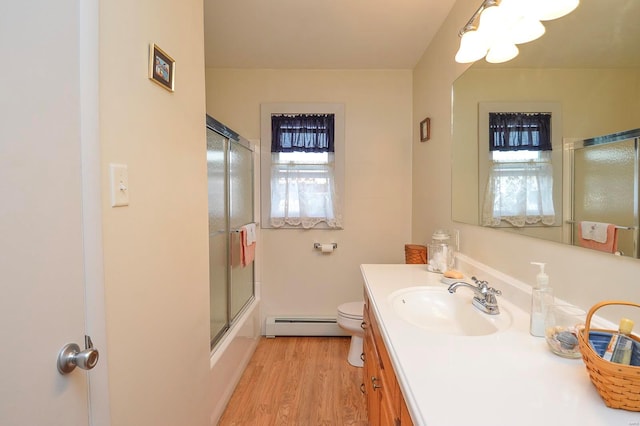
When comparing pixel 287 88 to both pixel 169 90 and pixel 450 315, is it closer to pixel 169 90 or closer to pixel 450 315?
pixel 169 90

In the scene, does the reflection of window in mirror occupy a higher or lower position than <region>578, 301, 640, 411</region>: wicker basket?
higher

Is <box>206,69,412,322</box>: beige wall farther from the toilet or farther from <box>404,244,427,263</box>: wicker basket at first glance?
<box>404,244,427,263</box>: wicker basket

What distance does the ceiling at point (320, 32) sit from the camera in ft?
5.83

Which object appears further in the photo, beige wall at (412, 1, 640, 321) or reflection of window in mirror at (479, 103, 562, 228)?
reflection of window in mirror at (479, 103, 562, 228)

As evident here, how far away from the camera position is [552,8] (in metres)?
0.98

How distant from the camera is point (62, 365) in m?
0.63

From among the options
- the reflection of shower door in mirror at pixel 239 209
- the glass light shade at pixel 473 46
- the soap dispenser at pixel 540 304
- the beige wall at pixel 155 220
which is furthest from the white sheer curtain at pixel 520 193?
the reflection of shower door in mirror at pixel 239 209

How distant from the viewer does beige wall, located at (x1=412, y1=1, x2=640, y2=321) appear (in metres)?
0.84

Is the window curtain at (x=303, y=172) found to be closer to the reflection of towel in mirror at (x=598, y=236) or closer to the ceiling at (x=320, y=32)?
the ceiling at (x=320, y=32)

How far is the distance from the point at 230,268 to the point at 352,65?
1981 millimetres

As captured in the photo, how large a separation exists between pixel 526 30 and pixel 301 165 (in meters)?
1.77

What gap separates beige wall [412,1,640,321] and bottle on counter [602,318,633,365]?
190 mm

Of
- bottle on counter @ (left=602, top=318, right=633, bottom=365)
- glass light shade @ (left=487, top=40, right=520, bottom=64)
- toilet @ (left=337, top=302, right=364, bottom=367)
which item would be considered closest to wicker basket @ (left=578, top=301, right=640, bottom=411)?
bottle on counter @ (left=602, top=318, right=633, bottom=365)

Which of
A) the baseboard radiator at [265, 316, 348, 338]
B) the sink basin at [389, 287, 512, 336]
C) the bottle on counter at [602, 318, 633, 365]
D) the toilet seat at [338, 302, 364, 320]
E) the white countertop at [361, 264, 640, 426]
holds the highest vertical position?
the bottle on counter at [602, 318, 633, 365]
